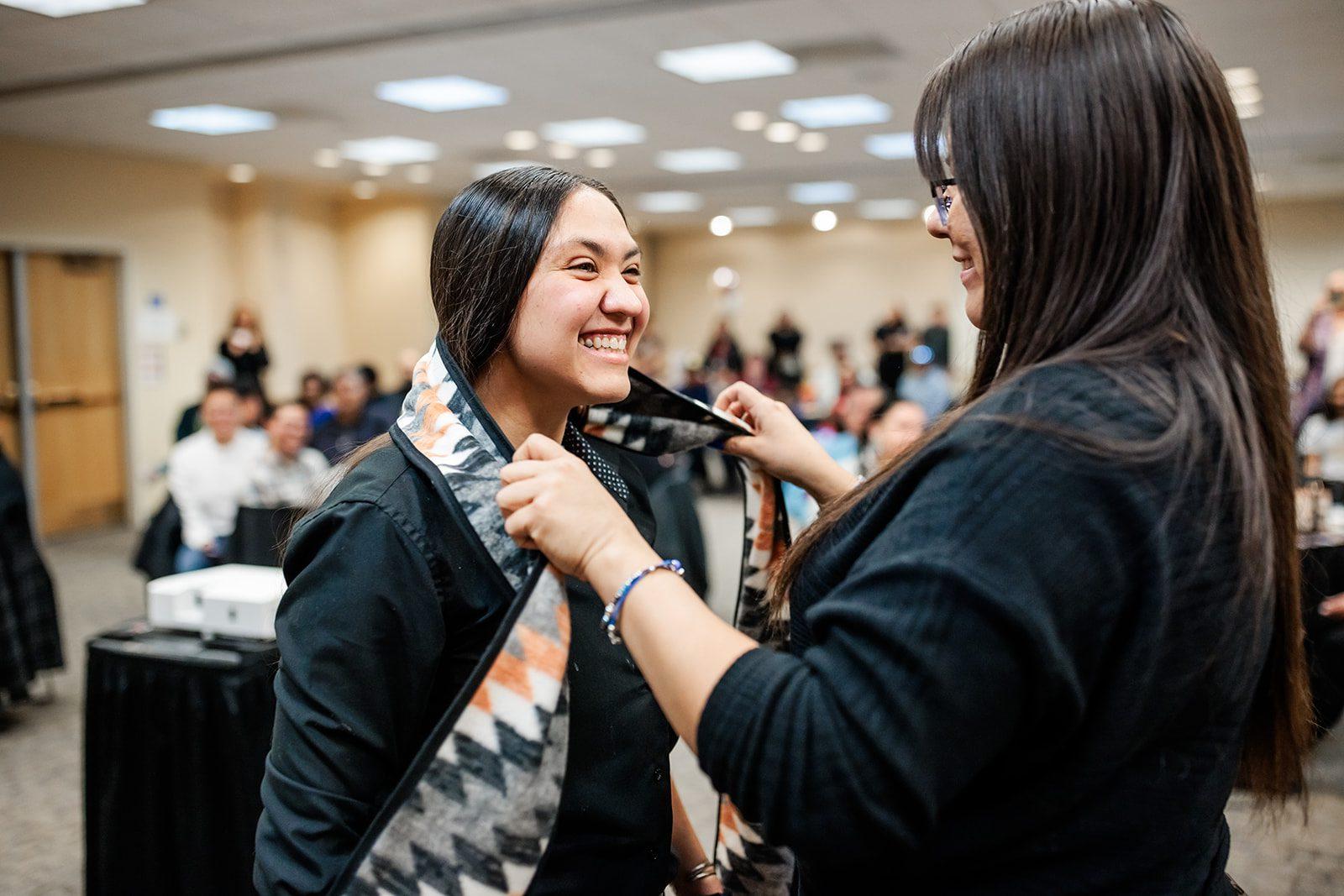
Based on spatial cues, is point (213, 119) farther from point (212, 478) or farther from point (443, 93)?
point (212, 478)

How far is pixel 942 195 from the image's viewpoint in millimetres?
937

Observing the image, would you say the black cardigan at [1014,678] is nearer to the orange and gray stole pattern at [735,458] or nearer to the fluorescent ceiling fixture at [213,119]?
the orange and gray stole pattern at [735,458]

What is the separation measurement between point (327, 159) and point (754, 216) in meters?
8.59

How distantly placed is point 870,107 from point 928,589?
810 centimetres

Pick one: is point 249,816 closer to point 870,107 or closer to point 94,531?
point 870,107

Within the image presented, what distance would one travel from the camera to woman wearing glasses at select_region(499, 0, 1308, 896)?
73cm

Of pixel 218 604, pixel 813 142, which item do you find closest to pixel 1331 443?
pixel 218 604

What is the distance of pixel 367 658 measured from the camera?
1054 mm

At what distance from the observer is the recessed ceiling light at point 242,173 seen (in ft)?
35.3

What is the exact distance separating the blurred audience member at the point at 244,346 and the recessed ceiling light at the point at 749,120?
184 inches

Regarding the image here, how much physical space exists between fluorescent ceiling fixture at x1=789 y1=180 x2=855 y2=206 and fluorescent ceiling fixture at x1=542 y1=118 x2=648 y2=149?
135 inches

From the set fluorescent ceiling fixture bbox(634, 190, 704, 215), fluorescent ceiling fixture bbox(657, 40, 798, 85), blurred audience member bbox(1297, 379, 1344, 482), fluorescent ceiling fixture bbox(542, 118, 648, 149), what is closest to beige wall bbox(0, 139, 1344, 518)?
blurred audience member bbox(1297, 379, 1344, 482)

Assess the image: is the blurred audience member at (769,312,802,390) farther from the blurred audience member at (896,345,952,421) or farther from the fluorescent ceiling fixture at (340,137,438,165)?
the fluorescent ceiling fixture at (340,137,438,165)

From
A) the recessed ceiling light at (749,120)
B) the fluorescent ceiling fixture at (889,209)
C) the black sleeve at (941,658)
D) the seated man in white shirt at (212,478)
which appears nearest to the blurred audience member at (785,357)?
the fluorescent ceiling fixture at (889,209)
